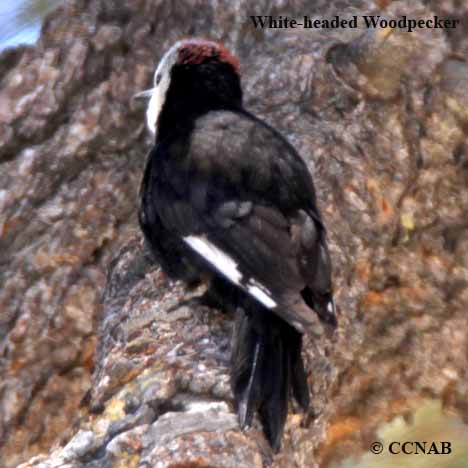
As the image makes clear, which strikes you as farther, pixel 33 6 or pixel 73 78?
pixel 33 6

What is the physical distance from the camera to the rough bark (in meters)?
3.09

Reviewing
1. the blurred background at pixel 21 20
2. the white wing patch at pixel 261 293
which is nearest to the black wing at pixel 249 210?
the white wing patch at pixel 261 293

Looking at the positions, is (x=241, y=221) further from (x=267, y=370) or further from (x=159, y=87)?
(x=159, y=87)

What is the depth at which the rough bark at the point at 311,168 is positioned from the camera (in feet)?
10.1

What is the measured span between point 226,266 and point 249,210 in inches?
6.7

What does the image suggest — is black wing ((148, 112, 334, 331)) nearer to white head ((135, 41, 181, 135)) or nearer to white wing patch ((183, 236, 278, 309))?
white wing patch ((183, 236, 278, 309))

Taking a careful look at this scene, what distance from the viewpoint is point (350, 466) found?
334cm

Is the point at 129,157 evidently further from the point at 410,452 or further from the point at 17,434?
the point at 410,452

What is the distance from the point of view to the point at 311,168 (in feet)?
10.2

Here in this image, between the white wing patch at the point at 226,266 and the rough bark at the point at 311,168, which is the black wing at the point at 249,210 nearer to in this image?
the white wing patch at the point at 226,266

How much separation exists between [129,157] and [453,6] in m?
1.25

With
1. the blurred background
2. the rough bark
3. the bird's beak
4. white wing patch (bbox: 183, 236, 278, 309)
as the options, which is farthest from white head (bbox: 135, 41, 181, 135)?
white wing patch (bbox: 183, 236, 278, 309)

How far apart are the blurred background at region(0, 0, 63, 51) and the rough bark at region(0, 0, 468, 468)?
0.24 feet

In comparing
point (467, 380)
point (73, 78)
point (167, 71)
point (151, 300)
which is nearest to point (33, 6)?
point (73, 78)
